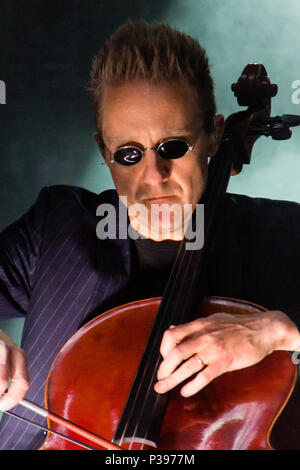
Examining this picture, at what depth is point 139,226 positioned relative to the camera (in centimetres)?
136

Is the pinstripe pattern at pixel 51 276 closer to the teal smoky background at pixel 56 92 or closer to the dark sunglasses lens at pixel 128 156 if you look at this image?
the dark sunglasses lens at pixel 128 156

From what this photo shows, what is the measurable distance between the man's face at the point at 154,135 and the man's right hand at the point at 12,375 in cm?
49

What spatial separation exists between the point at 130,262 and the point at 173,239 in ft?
0.42

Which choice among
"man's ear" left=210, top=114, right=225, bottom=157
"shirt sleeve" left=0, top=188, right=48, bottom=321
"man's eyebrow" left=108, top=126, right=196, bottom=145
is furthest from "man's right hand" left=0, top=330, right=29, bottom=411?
"man's ear" left=210, top=114, right=225, bottom=157

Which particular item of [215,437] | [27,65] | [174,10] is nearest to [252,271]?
[215,437]

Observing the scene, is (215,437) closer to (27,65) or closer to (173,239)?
(173,239)

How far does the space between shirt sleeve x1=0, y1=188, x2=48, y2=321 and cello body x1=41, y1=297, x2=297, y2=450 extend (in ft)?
1.26

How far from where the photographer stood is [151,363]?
97cm

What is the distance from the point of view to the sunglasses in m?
1.24

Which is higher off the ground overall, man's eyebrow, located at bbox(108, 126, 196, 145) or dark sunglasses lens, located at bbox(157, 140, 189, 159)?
man's eyebrow, located at bbox(108, 126, 196, 145)

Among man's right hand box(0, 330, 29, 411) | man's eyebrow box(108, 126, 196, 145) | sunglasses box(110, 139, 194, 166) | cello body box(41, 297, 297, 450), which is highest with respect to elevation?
man's eyebrow box(108, 126, 196, 145)

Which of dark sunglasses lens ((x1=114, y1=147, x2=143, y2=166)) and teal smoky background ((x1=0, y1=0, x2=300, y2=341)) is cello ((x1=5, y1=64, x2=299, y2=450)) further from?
teal smoky background ((x1=0, y1=0, x2=300, y2=341))

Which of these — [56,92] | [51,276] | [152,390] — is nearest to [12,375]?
[152,390]

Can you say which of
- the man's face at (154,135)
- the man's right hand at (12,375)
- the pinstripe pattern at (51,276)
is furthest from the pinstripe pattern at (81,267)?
the man's right hand at (12,375)
